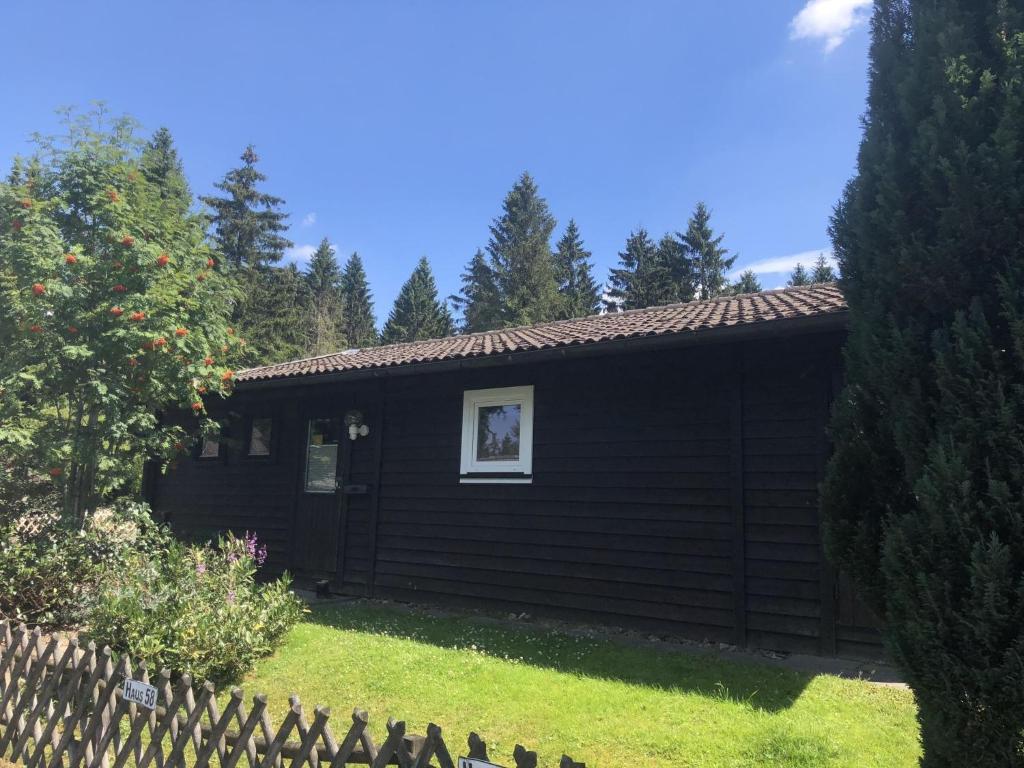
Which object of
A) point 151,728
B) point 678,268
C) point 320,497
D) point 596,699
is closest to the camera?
point 151,728

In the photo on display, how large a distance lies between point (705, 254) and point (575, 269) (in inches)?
358

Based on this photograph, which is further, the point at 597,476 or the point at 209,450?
the point at 209,450

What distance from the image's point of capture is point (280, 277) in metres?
36.0

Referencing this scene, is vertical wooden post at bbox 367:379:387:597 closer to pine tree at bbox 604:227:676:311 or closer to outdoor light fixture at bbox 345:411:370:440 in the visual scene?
outdoor light fixture at bbox 345:411:370:440

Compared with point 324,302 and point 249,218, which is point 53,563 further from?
point 324,302

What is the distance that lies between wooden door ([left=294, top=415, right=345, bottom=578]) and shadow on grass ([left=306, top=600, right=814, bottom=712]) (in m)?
1.69

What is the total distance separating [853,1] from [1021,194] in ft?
4.61

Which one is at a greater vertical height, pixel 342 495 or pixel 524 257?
pixel 524 257

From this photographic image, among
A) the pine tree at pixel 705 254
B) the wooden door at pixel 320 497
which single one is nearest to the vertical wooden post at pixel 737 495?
the wooden door at pixel 320 497

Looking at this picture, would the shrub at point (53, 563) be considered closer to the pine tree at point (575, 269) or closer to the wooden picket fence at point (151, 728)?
the wooden picket fence at point (151, 728)

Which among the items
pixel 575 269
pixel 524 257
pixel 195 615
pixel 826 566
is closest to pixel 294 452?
pixel 195 615

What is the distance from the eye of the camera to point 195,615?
15.3ft

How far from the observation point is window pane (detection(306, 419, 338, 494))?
9359mm

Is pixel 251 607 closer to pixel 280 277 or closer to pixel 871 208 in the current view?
pixel 871 208
